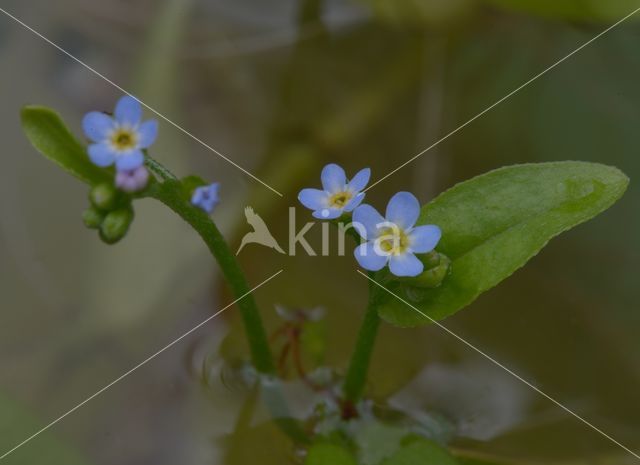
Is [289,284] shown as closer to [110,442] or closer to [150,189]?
[110,442]

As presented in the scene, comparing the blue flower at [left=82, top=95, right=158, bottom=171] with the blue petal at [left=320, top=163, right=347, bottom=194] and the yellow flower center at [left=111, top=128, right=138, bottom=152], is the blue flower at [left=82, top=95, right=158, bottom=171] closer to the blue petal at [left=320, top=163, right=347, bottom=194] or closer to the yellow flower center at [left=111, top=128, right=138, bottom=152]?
the yellow flower center at [left=111, top=128, right=138, bottom=152]

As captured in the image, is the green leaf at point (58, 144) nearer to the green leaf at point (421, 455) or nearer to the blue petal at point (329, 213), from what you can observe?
the blue petal at point (329, 213)

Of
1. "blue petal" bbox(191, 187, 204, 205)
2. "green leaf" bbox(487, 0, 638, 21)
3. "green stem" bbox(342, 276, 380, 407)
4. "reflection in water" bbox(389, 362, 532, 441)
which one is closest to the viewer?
"blue petal" bbox(191, 187, 204, 205)

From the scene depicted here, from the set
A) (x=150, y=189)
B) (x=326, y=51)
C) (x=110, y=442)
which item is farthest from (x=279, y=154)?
(x=150, y=189)

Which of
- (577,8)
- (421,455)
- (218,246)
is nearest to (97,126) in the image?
(218,246)

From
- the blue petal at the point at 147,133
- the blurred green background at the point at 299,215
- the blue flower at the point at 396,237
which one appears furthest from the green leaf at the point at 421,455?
the blue petal at the point at 147,133

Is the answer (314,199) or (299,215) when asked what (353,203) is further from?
(299,215)

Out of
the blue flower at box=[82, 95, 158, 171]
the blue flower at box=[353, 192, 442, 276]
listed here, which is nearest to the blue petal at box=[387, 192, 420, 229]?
the blue flower at box=[353, 192, 442, 276]
